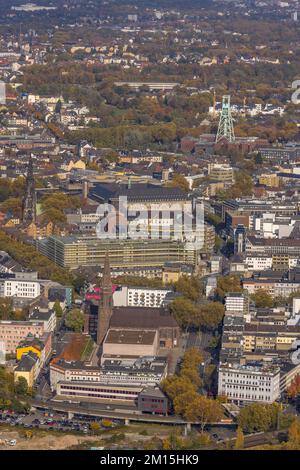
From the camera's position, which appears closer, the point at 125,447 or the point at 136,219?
the point at 125,447

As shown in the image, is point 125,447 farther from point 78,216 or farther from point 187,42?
point 187,42

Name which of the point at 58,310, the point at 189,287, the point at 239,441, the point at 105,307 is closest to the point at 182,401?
the point at 239,441

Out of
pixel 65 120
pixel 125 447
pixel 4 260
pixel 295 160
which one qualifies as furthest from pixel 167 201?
pixel 65 120

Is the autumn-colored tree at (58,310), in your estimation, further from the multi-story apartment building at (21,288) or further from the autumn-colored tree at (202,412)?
the autumn-colored tree at (202,412)

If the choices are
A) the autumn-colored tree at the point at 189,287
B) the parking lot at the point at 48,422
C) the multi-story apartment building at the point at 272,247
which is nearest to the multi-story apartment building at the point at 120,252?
the multi-story apartment building at the point at 272,247

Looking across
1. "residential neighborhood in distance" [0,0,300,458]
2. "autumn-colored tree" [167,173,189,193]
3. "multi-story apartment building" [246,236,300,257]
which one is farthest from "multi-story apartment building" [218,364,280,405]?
"autumn-colored tree" [167,173,189,193]
